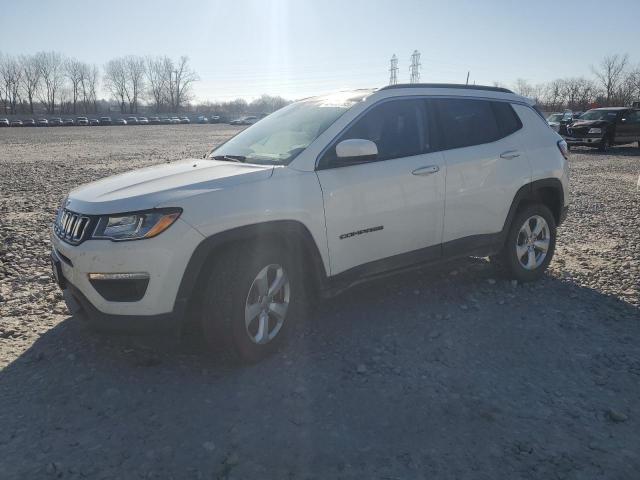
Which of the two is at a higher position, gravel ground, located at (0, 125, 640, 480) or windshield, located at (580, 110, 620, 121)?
windshield, located at (580, 110, 620, 121)

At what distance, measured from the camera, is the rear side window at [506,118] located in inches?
196

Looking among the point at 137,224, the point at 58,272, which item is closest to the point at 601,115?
the point at 137,224

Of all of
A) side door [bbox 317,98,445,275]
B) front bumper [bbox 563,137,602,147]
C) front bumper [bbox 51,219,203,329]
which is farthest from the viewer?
front bumper [bbox 563,137,602,147]

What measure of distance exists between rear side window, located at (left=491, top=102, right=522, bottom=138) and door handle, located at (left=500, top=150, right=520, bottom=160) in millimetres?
174

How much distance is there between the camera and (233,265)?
3.30 metres

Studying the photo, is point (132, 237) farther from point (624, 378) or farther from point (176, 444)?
point (624, 378)

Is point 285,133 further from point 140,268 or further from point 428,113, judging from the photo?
point 140,268

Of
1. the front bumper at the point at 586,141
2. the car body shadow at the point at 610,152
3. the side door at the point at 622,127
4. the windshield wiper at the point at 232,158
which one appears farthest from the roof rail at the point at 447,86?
the side door at the point at 622,127

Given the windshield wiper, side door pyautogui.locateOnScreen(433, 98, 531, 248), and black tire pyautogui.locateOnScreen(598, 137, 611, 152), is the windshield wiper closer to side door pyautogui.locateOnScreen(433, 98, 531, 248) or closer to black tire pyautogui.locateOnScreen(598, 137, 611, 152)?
side door pyautogui.locateOnScreen(433, 98, 531, 248)

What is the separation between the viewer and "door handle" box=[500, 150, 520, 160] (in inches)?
190

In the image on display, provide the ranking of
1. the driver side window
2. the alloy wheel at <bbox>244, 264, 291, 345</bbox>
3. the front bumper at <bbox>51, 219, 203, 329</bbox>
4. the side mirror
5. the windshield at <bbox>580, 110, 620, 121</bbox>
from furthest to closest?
the windshield at <bbox>580, 110, 620, 121</bbox> < the driver side window < the side mirror < the alloy wheel at <bbox>244, 264, 291, 345</bbox> < the front bumper at <bbox>51, 219, 203, 329</bbox>

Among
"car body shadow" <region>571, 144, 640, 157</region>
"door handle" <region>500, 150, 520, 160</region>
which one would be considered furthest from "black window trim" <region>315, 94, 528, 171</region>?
"car body shadow" <region>571, 144, 640, 157</region>

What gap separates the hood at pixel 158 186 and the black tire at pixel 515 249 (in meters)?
2.61

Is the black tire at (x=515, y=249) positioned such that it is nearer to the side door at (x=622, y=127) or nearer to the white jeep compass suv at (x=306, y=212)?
the white jeep compass suv at (x=306, y=212)
